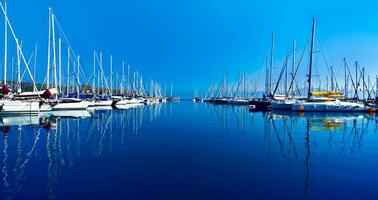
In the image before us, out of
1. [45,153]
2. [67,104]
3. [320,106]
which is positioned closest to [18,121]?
[67,104]

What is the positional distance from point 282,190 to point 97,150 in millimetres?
9281

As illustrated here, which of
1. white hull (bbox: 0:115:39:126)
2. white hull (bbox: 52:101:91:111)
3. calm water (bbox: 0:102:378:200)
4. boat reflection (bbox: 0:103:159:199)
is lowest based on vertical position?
calm water (bbox: 0:102:378:200)

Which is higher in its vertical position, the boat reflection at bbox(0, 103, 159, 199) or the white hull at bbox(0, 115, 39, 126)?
the white hull at bbox(0, 115, 39, 126)

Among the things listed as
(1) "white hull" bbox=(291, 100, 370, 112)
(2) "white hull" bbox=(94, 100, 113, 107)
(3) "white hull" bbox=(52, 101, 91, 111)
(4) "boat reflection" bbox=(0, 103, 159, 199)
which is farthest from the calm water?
(2) "white hull" bbox=(94, 100, 113, 107)

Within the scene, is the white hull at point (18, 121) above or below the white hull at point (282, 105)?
below

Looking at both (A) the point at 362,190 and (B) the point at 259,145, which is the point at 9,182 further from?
(B) the point at 259,145

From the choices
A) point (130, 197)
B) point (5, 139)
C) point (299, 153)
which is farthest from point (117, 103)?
point (130, 197)

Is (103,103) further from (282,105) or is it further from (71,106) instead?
(282,105)

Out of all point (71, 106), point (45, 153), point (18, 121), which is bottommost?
point (45, 153)

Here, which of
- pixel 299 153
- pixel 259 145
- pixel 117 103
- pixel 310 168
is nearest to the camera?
pixel 310 168

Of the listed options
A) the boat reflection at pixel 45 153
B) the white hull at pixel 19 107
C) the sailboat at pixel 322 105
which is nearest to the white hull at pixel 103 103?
the white hull at pixel 19 107

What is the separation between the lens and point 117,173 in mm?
11430

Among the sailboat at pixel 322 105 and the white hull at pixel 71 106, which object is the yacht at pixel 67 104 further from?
the sailboat at pixel 322 105

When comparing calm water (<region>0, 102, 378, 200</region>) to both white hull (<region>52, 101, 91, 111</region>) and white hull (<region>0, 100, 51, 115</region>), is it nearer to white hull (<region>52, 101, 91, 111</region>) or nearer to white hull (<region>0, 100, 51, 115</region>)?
white hull (<region>0, 100, 51, 115</region>)
